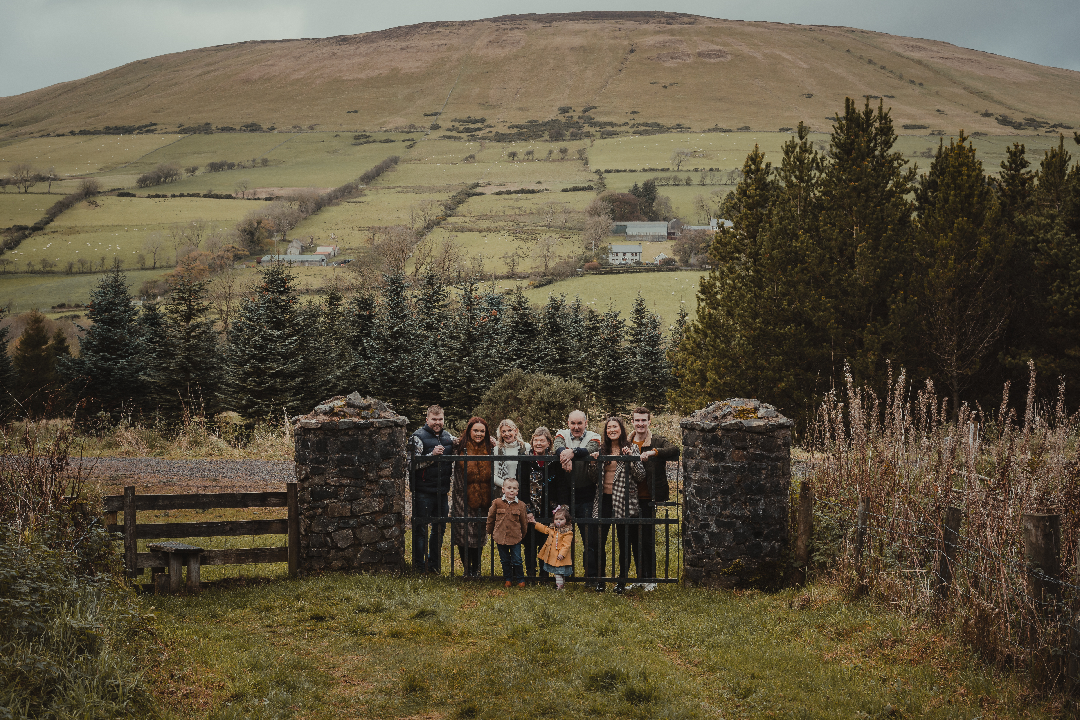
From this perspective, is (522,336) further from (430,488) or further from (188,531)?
(188,531)

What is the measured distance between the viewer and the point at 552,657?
6672mm

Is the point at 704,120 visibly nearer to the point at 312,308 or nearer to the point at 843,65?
the point at 843,65

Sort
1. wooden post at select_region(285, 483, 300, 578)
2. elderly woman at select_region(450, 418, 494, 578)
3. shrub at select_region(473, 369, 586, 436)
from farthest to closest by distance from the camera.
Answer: shrub at select_region(473, 369, 586, 436), elderly woman at select_region(450, 418, 494, 578), wooden post at select_region(285, 483, 300, 578)

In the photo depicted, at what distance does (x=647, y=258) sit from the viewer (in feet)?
204

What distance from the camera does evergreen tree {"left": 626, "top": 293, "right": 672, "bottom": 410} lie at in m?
32.8

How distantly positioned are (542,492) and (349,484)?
218 centimetres

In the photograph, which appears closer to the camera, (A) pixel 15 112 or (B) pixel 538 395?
(B) pixel 538 395

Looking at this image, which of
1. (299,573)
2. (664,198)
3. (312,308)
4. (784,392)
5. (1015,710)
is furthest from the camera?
(664,198)

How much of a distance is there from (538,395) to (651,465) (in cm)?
1431

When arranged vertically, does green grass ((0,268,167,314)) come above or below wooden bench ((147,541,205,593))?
above

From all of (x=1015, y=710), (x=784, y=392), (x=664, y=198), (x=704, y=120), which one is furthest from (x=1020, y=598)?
(x=704, y=120)

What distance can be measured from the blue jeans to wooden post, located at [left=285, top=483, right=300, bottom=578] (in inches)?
89.8

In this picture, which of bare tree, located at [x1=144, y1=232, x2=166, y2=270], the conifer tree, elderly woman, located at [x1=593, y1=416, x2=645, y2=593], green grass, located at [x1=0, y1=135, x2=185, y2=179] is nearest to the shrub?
the conifer tree

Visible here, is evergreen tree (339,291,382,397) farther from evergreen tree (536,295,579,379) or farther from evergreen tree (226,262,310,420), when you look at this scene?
evergreen tree (536,295,579,379)
